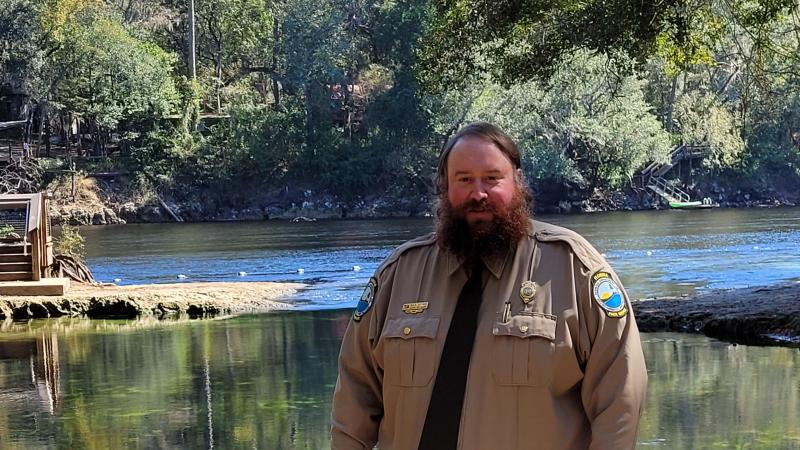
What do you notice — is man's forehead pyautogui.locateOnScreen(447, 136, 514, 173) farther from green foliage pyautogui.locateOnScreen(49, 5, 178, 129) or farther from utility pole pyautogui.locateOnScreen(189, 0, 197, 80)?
utility pole pyautogui.locateOnScreen(189, 0, 197, 80)

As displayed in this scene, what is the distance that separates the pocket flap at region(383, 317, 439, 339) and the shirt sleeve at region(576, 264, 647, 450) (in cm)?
38

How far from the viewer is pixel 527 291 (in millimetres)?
2930

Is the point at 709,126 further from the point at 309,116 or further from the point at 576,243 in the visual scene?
the point at 576,243

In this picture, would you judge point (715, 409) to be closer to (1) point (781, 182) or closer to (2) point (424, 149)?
(2) point (424, 149)

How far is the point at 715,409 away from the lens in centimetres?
888

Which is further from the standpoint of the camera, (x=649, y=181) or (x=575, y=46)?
(x=649, y=181)

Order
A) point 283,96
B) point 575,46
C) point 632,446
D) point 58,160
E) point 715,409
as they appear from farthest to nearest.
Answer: point 283,96 < point 58,160 < point 575,46 < point 715,409 < point 632,446

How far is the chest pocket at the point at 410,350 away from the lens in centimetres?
297

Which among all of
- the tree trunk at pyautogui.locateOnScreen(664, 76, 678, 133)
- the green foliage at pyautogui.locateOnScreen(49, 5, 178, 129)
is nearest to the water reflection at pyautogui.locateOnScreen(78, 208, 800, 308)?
the green foliage at pyautogui.locateOnScreen(49, 5, 178, 129)

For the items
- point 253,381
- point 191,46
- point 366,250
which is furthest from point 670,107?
point 253,381

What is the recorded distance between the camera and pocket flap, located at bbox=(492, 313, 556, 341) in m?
2.87

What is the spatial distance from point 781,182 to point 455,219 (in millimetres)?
65613

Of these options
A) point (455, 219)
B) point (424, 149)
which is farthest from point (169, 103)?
point (455, 219)

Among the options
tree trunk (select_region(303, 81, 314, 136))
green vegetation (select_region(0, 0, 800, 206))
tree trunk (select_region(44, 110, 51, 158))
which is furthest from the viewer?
tree trunk (select_region(303, 81, 314, 136))
